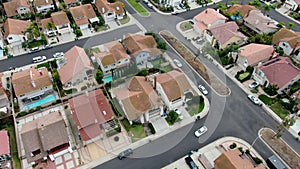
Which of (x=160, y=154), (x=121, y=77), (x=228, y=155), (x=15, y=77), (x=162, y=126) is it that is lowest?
(x=228, y=155)

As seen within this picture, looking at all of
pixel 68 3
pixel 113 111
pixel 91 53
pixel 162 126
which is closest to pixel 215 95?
pixel 162 126

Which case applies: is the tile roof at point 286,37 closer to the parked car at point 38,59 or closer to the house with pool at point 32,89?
the house with pool at point 32,89

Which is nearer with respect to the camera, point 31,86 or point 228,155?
point 228,155

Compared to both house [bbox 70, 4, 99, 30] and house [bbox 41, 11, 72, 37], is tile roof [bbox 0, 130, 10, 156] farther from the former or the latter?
house [bbox 70, 4, 99, 30]

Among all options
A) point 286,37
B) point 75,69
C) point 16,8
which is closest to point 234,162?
point 75,69

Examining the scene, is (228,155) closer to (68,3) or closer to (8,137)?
(8,137)

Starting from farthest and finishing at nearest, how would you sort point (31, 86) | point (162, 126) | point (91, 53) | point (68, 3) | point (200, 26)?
point (68, 3)
point (200, 26)
point (91, 53)
point (31, 86)
point (162, 126)
